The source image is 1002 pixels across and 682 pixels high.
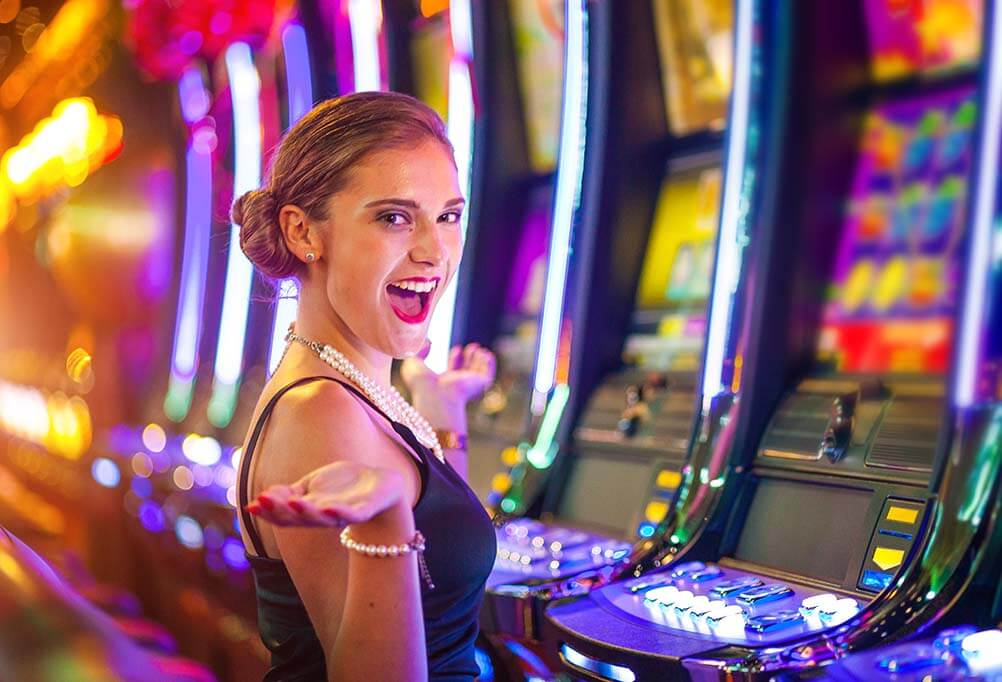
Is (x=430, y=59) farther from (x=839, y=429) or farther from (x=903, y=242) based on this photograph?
(x=839, y=429)

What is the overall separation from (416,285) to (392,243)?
7cm

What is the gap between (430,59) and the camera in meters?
3.79

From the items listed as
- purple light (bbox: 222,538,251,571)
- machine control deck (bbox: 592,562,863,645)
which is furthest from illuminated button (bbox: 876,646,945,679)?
purple light (bbox: 222,538,251,571)

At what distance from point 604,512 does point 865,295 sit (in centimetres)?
75

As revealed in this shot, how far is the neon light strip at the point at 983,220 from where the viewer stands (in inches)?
67.6

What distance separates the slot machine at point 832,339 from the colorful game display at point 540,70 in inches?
42.5

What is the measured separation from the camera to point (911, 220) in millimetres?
2256

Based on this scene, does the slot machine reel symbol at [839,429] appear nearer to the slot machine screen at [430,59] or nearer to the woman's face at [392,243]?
the woman's face at [392,243]

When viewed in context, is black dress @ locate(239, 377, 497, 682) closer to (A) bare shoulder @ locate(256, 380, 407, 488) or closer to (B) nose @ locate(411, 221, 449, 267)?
(A) bare shoulder @ locate(256, 380, 407, 488)

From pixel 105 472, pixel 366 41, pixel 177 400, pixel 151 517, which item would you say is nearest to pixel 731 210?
pixel 366 41

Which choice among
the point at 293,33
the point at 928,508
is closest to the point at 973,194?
the point at 928,508

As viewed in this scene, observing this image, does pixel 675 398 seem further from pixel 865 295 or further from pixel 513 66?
pixel 513 66

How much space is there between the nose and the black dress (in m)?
0.20

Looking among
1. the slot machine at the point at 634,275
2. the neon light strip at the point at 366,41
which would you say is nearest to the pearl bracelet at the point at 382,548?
the slot machine at the point at 634,275
